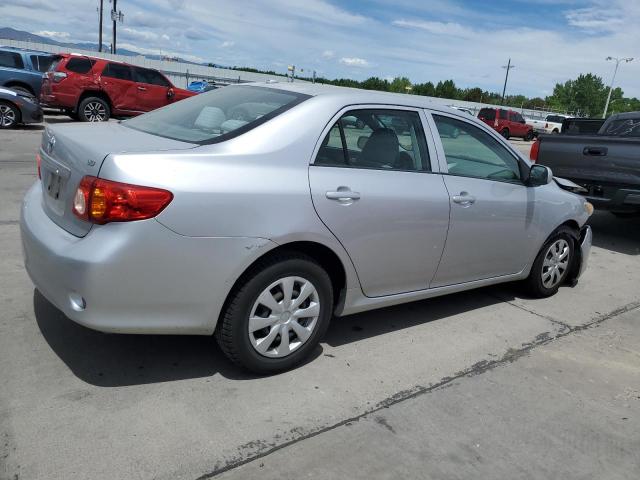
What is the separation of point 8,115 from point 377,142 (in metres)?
12.8

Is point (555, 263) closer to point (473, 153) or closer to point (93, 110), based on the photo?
point (473, 153)

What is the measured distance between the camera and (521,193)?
4375mm

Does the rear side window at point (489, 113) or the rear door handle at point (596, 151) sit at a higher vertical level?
the rear side window at point (489, 113)

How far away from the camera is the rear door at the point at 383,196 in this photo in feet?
10.5

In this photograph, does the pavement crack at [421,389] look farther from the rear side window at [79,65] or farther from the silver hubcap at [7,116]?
the rear side window at [79,65]

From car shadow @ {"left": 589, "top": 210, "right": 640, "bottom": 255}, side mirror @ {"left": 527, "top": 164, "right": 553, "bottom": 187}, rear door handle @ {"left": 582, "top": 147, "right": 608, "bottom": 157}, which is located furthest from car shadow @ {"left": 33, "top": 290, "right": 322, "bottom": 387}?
car shadow @ {"left": 589, "top": 210, "right": 640, "bottom": 255}

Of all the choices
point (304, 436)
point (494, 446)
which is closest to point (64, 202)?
point (304, 436)

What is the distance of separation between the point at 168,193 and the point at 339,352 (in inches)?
63.2

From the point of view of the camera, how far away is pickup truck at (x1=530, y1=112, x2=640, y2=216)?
6637 mm

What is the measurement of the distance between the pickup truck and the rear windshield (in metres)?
4.45

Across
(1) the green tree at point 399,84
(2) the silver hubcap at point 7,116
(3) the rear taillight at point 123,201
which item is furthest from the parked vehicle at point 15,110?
(1) the green tree at point 399,84

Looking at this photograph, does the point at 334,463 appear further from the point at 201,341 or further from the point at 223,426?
the point at 201,341

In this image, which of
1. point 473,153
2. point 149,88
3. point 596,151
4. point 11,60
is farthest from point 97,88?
point 473,153

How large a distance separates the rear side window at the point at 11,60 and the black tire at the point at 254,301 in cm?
1680
